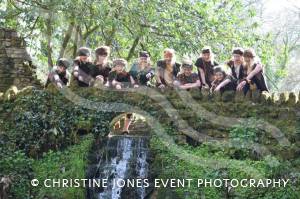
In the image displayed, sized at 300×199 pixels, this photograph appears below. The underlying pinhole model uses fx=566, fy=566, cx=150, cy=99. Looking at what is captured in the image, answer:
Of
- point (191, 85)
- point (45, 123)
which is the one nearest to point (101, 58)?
point (45, 123)

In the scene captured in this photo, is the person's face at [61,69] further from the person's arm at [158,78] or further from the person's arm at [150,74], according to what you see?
the person's arm at [158,78]

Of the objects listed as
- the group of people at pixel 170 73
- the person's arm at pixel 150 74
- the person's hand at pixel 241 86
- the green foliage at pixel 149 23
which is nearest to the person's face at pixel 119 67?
the group of people at pixel 170 73

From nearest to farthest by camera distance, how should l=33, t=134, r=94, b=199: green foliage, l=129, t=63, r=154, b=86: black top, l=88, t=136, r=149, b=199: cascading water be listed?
l=33, t=134, r=94, b=199: green foliage, l=88, t=136, r=149, b=199: cascading water, l=129, t=63, r=154, b=86: black top

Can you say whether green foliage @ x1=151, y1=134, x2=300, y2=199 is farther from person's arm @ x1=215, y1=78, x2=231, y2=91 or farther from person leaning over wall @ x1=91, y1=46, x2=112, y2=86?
person leaning over wall @ x1=91, y1=46, x2=112, y2=86

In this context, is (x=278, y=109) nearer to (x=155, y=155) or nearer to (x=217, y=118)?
(x=217, y=118)

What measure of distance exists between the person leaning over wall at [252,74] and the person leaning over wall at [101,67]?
2.59 m

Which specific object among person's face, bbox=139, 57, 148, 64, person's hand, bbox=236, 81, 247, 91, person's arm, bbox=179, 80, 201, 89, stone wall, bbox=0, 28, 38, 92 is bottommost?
person's hand, bbox=236, 81, 247, 91

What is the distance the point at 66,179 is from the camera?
365 inches

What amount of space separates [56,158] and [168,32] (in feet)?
18.7

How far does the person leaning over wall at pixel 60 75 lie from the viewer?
11.0 metres

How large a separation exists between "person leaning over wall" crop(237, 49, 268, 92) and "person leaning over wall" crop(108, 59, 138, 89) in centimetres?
211

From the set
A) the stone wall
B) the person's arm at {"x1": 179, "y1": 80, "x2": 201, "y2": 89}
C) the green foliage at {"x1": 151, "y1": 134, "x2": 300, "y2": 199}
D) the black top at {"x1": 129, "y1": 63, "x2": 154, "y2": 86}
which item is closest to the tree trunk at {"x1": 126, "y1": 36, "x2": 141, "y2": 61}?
the stone wall

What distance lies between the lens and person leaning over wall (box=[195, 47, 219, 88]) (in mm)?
10173

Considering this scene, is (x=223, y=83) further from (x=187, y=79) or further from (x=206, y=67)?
(x=187, y=79)
